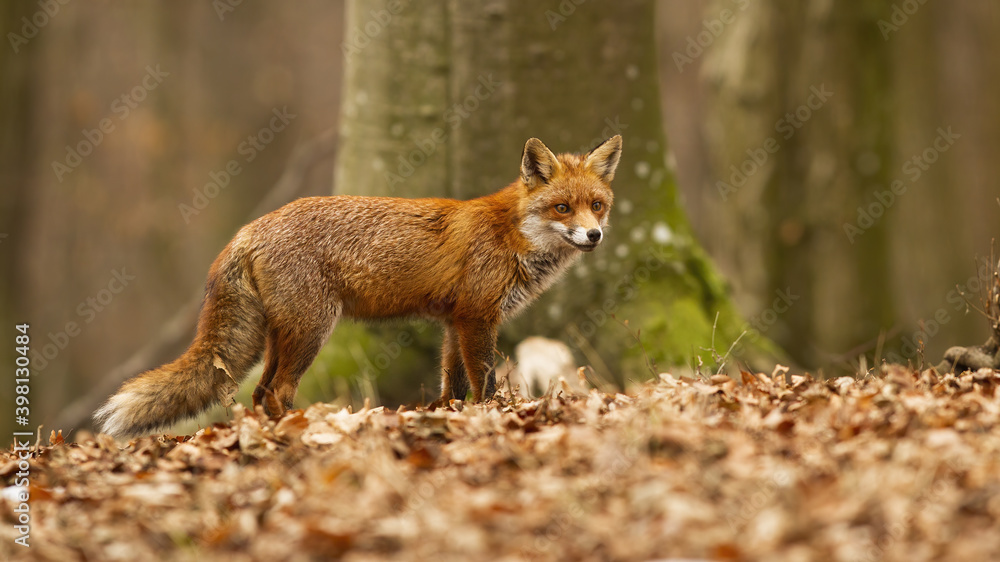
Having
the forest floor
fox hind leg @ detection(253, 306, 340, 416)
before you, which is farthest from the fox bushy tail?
the forest floor

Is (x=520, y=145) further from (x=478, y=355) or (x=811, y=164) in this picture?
(x=811, y=164)

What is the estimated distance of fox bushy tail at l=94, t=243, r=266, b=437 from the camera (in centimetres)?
479

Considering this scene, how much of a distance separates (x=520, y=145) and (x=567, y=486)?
14.3 ft

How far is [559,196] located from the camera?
5699 millimetres

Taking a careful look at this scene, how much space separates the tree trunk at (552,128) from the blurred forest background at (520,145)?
0.06ft

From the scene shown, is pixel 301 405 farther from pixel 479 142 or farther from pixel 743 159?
pixel 743 159

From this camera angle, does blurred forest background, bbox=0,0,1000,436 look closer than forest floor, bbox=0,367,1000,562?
No

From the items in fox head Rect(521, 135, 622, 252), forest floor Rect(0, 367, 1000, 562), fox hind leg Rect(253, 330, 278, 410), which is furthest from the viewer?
fox head Rect(521, 135, 622, 252)

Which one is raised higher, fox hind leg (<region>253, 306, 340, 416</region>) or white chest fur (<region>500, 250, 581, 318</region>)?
white chest fur (<region>500, 250, 581, 318</region>)

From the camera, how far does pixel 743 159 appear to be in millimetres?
11586

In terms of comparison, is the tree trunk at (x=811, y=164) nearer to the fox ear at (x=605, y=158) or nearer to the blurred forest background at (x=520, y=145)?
the blurred forest background at (x=520, y=145)

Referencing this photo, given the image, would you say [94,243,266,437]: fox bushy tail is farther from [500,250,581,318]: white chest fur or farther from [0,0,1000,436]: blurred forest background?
[0,0,1000,436]: blurred forest background

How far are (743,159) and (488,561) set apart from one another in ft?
32.2

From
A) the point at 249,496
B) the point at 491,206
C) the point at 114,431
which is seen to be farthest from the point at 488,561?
the point at 491,206
